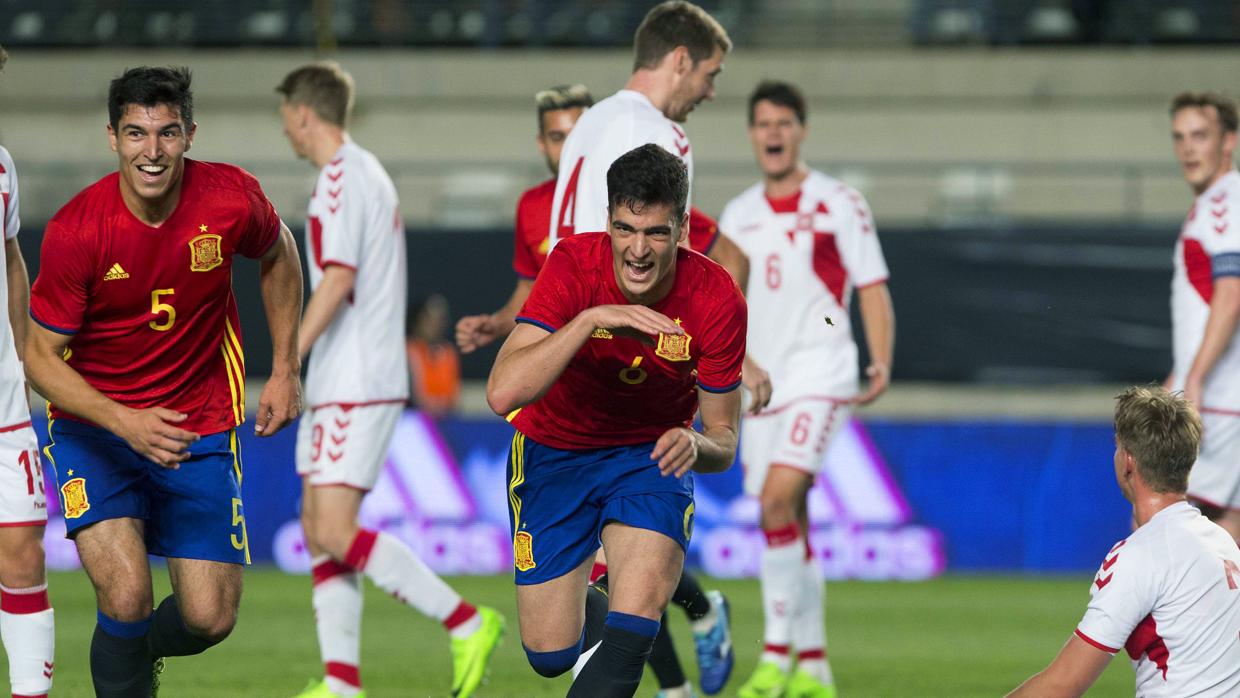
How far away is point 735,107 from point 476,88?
10.2 ft

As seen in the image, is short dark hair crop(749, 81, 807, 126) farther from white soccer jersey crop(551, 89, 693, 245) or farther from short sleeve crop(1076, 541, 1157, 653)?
short sleeve crop(1076, 541, 1157, 653)

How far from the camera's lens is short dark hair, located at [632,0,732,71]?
19.9 feet

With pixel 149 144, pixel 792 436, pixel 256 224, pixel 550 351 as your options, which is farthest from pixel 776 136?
pixel 149 144

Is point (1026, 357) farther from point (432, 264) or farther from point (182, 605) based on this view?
point (182, 605)

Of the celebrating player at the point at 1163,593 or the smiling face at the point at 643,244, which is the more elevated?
the smiling face at the point at 643,244

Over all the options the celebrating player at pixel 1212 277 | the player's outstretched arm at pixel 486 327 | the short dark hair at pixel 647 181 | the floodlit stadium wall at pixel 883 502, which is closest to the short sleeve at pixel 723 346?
the short dark hair at pixel 647 181

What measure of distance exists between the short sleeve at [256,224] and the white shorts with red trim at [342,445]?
1529mm

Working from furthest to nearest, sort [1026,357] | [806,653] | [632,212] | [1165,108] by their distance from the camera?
[1165,108] < [1026,357] < [806,653] < [632,212]

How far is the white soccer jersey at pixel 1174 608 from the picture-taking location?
4.10m

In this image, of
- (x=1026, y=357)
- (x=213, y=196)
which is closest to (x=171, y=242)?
(x=213, y=196)

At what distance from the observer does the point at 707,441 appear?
15.8ft

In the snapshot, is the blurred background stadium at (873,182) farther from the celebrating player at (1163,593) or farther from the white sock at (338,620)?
the celebrating player at (1163,593)

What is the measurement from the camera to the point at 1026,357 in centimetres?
1514

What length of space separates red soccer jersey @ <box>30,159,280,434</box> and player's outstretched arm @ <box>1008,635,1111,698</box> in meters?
2.82
